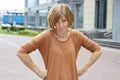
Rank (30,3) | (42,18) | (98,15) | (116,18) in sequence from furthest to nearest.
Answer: (30,3), (42,18), (98,15), (116,18)

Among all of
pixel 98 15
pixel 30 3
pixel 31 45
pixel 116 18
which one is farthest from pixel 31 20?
pixel 31 45

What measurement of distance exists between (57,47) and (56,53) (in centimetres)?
5

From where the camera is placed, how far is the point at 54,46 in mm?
2826

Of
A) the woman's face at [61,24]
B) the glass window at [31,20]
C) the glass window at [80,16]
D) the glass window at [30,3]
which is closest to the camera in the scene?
the woman's face at [61,24]

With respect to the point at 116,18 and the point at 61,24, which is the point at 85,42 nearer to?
the point at 61,24

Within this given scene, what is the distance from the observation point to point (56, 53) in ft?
9.20

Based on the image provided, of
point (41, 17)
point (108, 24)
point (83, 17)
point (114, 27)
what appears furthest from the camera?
point (41, 17)

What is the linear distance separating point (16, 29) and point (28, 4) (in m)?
17.4

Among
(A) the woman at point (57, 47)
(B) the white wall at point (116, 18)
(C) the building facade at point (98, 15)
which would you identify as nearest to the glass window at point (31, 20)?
(C) the building facade at point (98, 15)

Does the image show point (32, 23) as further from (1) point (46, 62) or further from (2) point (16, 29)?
(1) point (46, 62)

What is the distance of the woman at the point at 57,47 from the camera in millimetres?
2793

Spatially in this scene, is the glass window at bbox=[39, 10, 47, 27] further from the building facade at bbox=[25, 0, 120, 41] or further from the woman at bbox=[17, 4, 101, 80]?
the woman at bbox=[17, 4, 101, 80]

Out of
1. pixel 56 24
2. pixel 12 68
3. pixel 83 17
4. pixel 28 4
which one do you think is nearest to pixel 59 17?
pixel 56 24

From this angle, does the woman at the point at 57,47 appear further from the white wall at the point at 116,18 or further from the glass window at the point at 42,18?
the glass window at the point at 42,18
